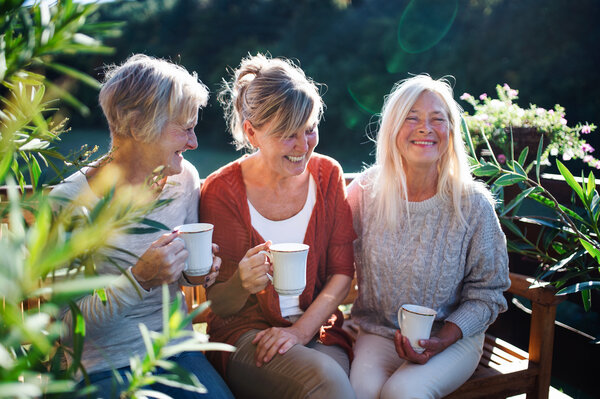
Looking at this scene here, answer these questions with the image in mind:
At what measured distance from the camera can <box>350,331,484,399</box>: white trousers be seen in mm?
1713

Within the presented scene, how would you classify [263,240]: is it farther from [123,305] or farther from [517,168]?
[517,168]

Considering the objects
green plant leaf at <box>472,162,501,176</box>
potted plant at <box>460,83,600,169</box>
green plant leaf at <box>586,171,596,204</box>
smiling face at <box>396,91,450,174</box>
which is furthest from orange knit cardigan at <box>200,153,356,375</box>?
potted plant at <box>460,83,600,169</box>

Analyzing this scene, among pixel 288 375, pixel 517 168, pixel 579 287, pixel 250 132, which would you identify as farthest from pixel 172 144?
pixel 579 287

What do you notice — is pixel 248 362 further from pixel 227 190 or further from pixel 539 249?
pixel 539 249

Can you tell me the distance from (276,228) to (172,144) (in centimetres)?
54

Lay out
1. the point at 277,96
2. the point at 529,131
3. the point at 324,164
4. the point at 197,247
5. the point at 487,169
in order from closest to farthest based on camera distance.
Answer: the point at 197,247, the point at 277,96, the point at 324,164, the point at 487,169, the point at 529,131

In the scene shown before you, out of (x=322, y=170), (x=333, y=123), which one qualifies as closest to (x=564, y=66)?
(x=333, y=123)

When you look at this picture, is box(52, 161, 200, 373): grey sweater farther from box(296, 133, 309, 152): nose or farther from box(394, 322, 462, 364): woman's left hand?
box(394, 322, 462, 364): woman's left hand

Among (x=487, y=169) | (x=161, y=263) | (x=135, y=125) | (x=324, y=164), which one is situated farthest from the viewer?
(x=487, y=169)

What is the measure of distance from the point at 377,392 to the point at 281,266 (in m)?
0.66

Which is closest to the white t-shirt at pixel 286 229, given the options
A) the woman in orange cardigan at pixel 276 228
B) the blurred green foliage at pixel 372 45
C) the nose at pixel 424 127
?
the woman in orange cardigan at pixel 276 228

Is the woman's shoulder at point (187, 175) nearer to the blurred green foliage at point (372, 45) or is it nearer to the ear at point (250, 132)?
the ear at point (250, 132)

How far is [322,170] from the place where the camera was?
210cm

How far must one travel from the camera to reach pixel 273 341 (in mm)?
1730
